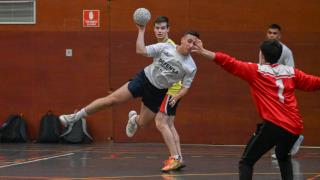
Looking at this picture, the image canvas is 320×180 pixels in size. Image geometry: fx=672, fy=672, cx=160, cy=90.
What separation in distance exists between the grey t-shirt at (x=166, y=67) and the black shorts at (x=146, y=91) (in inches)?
3.0

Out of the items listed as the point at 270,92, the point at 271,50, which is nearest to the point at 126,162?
the point at 270,92

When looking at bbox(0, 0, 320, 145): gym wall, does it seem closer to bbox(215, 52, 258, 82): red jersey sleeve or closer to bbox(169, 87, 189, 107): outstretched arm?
bbox(169, 87, 189, 107): outstretched arm

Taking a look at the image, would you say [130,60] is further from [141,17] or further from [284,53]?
[141,17]

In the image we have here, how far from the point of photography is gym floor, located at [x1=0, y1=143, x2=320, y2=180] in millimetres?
10180

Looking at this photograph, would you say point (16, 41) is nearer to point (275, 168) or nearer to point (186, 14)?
point (186, 14)

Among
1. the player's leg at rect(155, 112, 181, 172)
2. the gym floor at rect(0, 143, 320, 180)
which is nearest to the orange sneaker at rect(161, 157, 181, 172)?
the player's leg at rect(155, 112, 181, 172)

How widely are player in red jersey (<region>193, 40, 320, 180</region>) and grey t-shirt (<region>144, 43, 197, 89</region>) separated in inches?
121

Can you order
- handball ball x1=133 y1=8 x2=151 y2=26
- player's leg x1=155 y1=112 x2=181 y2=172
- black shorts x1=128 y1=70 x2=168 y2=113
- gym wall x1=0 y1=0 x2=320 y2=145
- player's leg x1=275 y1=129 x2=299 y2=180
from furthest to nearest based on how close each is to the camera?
gym wall x1=0 y1=0 x2=320 y2=145 → player's leg x1=155 y1=112 x2=181 y2=172 → black shorts x1=128 y1=70 x2=168 y2=113 → handball ball x1=133 y1=8 x2=151 y2=26 → player's leg x1=275 y1=129 x2=299 y2=180

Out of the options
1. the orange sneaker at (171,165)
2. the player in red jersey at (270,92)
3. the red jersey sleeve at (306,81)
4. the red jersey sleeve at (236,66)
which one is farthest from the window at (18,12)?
the red jersey sleeve at (306,81)

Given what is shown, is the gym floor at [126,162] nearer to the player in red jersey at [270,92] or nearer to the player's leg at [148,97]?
the player's leg at [148,97]

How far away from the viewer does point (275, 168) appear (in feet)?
37.0

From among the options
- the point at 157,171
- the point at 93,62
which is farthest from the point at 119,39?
the point at 157,171

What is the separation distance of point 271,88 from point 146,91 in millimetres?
3441

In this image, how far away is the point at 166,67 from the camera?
10.2 m
